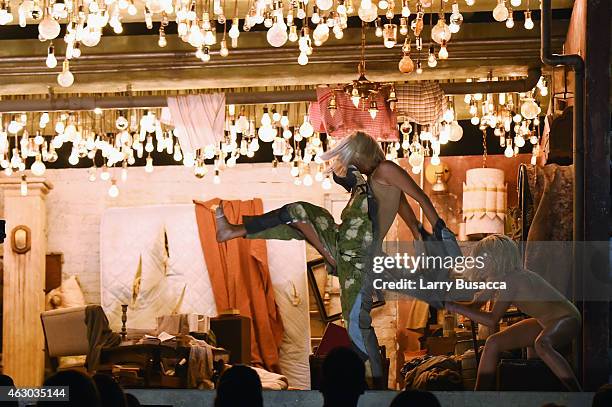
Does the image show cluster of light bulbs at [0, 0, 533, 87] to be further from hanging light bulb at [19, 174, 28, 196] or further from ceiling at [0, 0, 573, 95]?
hanging light bulb at [19, 174, 28, 196]

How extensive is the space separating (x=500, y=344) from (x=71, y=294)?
22.1 feet

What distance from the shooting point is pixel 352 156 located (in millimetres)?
6281

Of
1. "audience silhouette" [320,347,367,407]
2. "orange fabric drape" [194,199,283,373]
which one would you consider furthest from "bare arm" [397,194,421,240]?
"orange fabric drape" [194,199,283,373]

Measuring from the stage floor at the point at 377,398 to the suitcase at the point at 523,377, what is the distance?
0.27 meters

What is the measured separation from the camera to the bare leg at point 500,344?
6.54m

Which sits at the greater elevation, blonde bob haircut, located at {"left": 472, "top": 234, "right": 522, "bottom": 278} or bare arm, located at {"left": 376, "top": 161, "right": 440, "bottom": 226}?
bare arm, located at {"left": 376, "top": 161, "right": 440, "bottom": 226}

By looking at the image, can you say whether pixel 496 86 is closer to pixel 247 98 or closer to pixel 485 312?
pixel 247 98

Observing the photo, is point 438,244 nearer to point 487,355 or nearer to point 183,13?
point 487,355

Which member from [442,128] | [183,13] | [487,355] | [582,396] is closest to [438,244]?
[487,355]

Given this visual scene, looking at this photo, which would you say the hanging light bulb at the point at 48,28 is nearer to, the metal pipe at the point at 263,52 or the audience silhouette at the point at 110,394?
the metal pipe at the point at 263,52

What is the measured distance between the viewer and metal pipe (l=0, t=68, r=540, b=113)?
29.7 ft

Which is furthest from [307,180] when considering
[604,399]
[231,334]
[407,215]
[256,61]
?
[604,399]

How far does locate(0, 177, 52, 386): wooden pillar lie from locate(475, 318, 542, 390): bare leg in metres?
6.24

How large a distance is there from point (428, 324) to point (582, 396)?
4961 mm
